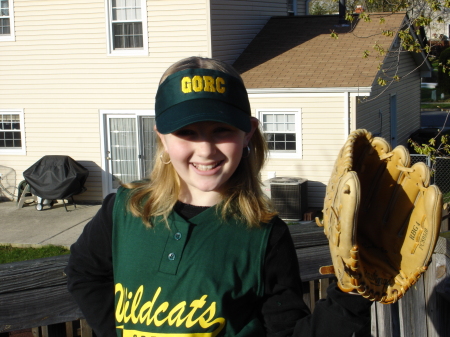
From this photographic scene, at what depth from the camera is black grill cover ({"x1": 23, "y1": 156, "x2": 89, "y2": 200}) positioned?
14.7 m

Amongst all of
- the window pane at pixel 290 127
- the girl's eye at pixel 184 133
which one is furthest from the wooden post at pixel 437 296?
the window pane at pixel 290 127

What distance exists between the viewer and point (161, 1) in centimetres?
1468

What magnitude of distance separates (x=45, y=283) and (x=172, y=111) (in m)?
0.92

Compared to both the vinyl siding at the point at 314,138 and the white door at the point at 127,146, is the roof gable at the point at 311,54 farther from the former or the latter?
the white door at the point at 127,146

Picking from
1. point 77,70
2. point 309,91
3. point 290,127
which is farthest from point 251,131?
point 77,70

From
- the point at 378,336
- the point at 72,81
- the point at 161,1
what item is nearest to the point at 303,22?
the point at 161,1

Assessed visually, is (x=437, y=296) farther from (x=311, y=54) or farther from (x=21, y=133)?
(x=21, y=133)

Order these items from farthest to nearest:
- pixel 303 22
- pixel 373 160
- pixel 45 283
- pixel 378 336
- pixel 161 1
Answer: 1. pixel 303 22
2. pixel 161 1
3. pixel 378 336
4. pixel 45 283
5. pixel 373 160

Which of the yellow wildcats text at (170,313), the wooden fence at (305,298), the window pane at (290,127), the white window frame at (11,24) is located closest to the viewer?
the yellow wildcats text at (170,313)

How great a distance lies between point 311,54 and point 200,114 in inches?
552

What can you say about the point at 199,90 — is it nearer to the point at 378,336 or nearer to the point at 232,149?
the point at 232,149

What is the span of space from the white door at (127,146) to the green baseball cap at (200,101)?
13301 millimetres

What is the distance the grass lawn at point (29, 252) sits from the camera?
10.7 metres

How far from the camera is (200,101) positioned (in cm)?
202
